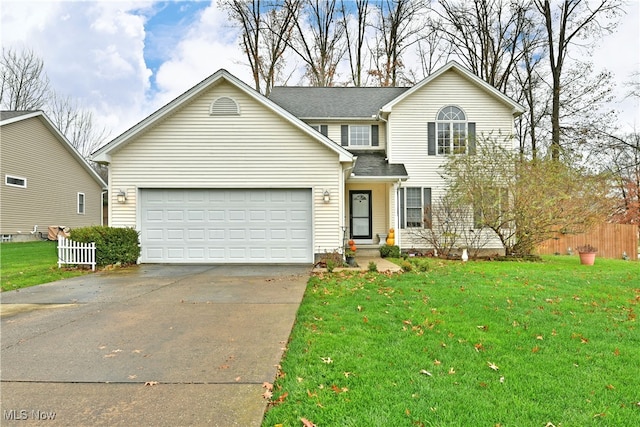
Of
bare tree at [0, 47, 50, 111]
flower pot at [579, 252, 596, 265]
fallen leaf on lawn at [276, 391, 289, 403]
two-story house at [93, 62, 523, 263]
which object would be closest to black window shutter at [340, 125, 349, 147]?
two-story house at [93, 62, 523, 263]

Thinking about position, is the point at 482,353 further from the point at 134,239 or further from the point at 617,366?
the point at 134,239

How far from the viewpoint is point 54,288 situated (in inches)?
295

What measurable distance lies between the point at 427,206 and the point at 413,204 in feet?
1.81

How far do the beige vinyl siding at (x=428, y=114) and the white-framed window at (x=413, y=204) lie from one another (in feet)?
1.23

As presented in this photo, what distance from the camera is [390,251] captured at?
13.1 m

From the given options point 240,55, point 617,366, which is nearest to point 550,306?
point 617,366

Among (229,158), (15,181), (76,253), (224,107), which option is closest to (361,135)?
(224,107)

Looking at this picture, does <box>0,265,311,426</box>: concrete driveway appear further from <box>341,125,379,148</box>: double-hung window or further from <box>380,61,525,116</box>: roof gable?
<box>380,61,525,116</box>: roof gable

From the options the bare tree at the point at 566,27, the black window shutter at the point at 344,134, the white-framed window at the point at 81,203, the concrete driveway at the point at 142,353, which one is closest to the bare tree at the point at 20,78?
the white-framed window at the point at 81,203

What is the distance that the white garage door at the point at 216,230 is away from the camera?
Result: 36.6 ft

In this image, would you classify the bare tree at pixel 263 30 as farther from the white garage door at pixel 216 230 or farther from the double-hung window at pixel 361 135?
the white garage door at pixel 216 230

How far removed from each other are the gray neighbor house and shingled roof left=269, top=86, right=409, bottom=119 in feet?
42.4

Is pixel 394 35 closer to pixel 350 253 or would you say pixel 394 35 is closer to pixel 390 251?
pixel 390 251

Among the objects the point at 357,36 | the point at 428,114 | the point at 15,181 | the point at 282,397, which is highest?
the point at 357,36
